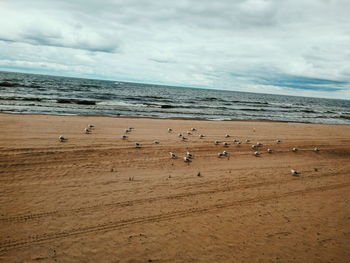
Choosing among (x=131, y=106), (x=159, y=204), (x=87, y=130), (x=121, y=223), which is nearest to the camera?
(x=121, y=223)

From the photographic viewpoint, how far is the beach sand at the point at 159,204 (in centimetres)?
503

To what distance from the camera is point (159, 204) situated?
262 inches

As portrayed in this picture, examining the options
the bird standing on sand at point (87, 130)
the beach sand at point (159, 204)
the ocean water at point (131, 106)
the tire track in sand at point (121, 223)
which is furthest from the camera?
the ocean water at point (131, 106)

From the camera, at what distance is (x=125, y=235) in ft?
17.5

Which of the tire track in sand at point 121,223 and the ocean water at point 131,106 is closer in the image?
the tire track in sand at point 121,223

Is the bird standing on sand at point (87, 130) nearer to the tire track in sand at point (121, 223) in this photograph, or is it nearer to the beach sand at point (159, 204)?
the beach sand at point (159, 204)

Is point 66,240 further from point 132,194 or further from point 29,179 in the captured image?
point 29,179

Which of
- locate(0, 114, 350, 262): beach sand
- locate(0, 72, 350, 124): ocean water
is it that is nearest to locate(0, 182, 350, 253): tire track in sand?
locate(0, 114, 350, 262): beach sand

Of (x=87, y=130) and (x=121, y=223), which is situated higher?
(x=87, y=130)

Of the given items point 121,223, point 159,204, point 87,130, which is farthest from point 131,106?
point 121,223

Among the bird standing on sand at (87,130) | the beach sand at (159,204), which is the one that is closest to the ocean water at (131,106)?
the bird standing on sand at (87,130)

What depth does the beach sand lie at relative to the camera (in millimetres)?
5031

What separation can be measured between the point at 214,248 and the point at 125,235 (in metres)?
1.98

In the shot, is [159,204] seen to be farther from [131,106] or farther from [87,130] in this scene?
[131,106]
